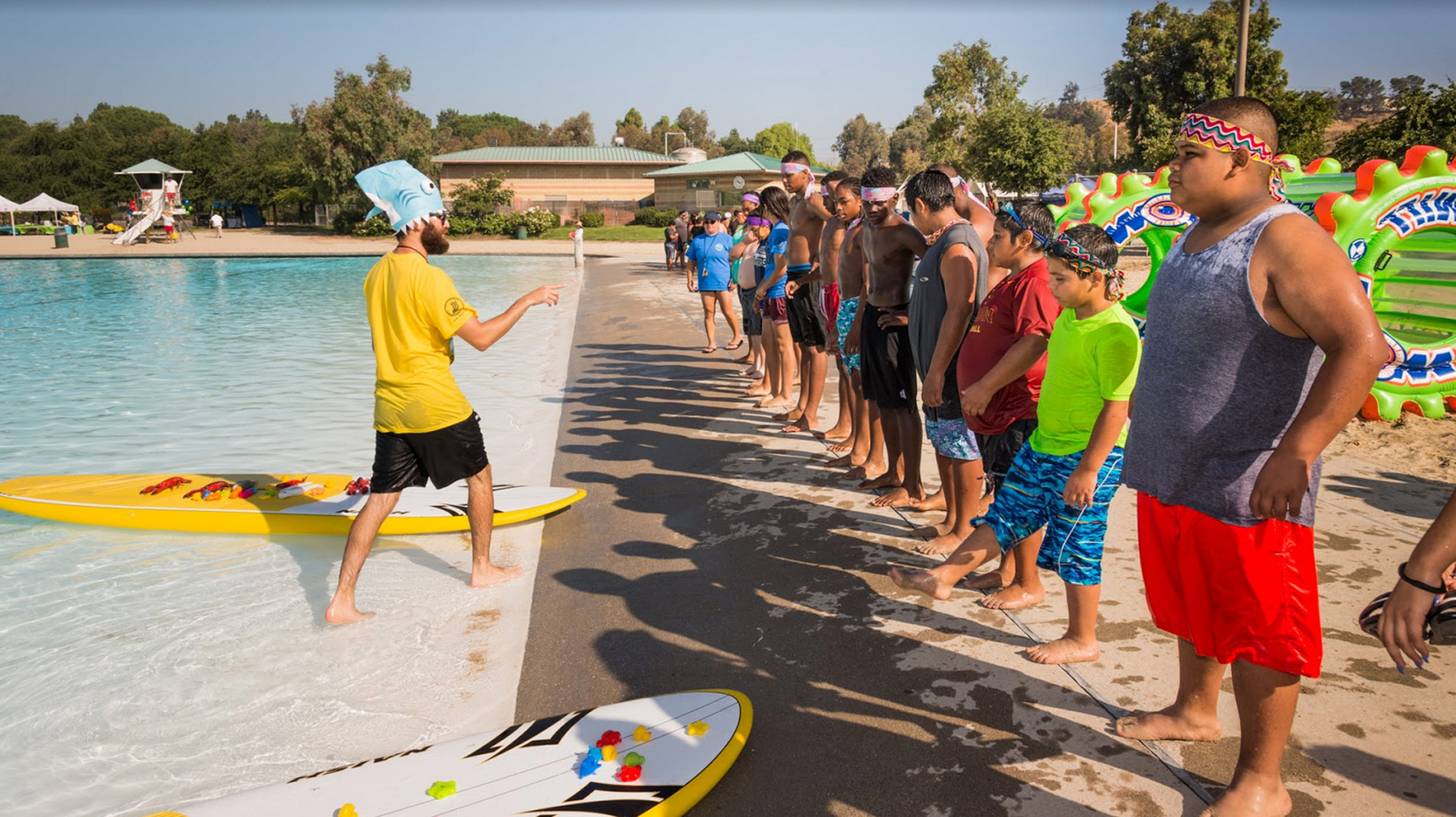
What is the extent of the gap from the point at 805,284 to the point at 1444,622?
19.9 ft

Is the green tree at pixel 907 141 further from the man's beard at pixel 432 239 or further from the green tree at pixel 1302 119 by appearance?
the man's beard at pixel 432 239

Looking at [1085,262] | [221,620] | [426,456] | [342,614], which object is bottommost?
[221,620]

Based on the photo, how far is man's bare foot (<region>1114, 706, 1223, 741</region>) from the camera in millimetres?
3176

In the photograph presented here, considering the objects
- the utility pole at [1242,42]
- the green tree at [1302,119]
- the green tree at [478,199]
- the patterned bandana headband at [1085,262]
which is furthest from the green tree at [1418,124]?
the green tree at [478,199]

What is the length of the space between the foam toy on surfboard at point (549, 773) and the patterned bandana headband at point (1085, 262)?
205 centimetres

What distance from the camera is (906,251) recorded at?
569cm

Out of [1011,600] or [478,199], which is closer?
[1011,600]

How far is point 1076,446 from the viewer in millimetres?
3715

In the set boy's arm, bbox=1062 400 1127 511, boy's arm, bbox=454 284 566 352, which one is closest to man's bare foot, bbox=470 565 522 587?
boy's arm, bbox=454 284 566 352

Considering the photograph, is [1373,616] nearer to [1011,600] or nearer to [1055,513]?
[1055,513]

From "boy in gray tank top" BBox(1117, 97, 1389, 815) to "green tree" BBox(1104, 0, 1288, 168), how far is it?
29540 millimetres

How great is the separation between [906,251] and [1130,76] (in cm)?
3406

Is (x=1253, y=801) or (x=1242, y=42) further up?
(x=1242, y=42)

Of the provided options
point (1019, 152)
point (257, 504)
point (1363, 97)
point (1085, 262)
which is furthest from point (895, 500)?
point (1363, 97)
